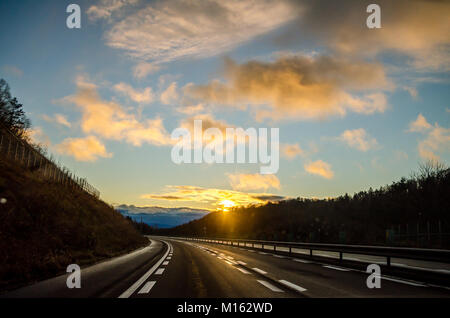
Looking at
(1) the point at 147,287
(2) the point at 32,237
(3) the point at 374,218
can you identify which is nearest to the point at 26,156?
(2) the point at 32,237

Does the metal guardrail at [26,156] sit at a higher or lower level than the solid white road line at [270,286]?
higher

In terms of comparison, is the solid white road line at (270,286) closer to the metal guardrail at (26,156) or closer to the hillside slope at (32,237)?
the hillside slope at (32,237)

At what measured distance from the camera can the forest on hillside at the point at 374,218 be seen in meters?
37.1

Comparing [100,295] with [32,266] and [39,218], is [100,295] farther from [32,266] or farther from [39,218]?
[39,218]

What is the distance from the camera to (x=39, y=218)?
62.0ft

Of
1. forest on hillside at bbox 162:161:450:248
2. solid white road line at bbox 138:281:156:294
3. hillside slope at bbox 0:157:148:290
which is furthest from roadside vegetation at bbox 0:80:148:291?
forest on hillside at bbox 162:161:450:248

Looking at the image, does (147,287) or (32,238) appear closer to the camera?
(147,287)

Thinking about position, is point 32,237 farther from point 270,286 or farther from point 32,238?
point 270,286

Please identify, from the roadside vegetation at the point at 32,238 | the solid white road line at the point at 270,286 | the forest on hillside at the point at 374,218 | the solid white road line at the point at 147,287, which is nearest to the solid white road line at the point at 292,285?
the solid white road line at the point at 270,286

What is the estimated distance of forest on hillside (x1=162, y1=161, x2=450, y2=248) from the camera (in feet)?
122

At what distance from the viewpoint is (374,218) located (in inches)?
3056

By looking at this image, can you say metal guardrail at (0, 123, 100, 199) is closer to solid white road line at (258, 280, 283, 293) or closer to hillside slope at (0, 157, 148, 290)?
hillside slope at (0, 157, 148, 290)
